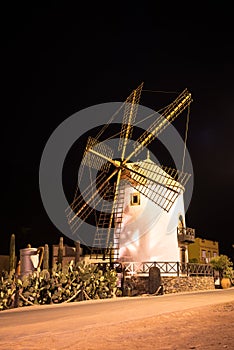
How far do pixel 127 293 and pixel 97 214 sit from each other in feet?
21.5

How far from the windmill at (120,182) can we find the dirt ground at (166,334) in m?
12.8

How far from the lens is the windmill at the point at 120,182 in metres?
23.2

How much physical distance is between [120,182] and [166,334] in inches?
666

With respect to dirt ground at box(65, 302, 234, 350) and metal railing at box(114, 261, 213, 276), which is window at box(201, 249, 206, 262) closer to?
metal railing at box(114, 261, 213, 276)

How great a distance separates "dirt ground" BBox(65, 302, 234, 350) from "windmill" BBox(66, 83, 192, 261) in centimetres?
1280

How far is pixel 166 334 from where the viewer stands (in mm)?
7793

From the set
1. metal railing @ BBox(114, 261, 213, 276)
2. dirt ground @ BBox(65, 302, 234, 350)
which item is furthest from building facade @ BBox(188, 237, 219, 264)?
dirt ground @ BBox(65, 302, 234, 350)

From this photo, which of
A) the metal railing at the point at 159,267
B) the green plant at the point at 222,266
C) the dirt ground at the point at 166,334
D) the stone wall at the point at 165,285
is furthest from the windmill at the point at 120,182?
the dirt ground at the point at 166,334

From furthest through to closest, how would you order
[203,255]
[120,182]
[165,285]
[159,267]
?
[203,255], [120,182], [159,267], [165,285]

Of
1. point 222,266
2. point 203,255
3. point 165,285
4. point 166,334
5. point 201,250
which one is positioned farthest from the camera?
point 203,255

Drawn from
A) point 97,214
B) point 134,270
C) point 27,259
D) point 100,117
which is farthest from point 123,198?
point 27,259

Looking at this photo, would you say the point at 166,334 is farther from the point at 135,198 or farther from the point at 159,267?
the point at 135,198

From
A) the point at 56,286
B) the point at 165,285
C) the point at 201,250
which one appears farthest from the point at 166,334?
the point at 201,250

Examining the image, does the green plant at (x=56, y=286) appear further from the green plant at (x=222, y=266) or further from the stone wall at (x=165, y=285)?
the green plant at (x=222, y=266)
